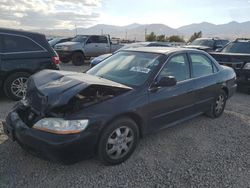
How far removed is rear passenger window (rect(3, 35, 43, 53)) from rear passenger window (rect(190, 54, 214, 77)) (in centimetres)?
394

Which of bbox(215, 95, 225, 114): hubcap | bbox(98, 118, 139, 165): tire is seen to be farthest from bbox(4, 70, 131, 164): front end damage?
bbox(215, 95, 225, 114): hubcap

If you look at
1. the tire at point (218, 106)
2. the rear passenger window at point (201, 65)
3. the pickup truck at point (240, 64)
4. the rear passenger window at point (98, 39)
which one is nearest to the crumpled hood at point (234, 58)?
the pickup truck at point (240, 64)

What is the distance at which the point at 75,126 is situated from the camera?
3146 millimetres

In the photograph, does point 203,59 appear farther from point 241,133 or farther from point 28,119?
point 28,119

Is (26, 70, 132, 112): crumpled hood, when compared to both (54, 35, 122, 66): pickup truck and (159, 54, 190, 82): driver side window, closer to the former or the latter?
(159, 54, 190, 82): driver side window

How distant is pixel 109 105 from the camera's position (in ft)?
11.2

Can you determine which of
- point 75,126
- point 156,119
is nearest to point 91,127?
point 75,126

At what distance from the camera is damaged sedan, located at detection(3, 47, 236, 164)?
3.18 meters

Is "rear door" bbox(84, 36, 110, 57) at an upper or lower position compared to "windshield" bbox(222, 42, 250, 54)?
lower

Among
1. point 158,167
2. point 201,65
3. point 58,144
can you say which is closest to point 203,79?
point 201,65

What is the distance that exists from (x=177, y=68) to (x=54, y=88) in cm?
212

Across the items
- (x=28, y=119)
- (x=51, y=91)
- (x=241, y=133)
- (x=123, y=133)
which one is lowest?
(x=241, y=133)

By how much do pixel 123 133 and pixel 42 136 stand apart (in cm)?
108

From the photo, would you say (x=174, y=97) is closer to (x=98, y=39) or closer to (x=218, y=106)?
(x=218, y=106)
